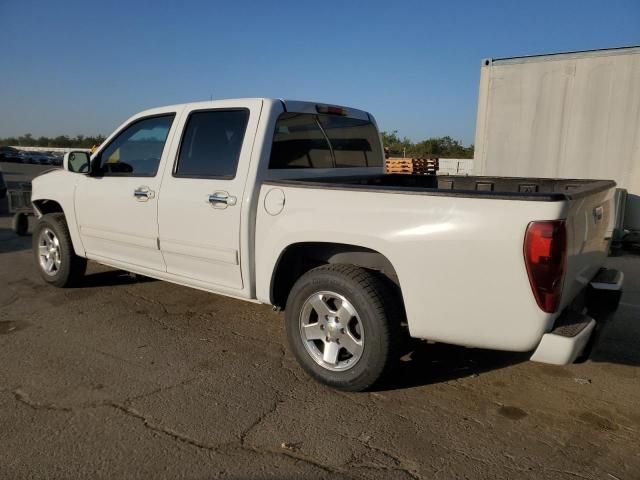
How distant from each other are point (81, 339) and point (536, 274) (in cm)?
341

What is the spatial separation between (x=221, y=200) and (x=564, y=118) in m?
6.68

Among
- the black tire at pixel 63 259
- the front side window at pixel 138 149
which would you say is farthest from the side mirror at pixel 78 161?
the black tire at pixel 63 259

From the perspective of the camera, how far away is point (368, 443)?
2604 millimetres

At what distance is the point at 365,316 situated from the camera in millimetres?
2924

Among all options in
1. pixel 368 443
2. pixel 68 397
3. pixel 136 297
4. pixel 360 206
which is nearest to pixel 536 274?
pixel 360 206

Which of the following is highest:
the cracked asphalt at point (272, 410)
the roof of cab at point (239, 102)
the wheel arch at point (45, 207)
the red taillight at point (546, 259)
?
the roof of cab at point (239, 102)

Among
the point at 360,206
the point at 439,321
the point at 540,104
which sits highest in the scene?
the point at 540,104

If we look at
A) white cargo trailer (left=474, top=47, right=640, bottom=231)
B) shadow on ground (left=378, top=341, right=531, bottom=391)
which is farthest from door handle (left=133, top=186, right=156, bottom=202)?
white cargo trailer (left=474, top=47, right=640, bottom=231)

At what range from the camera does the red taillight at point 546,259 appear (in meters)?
2.37

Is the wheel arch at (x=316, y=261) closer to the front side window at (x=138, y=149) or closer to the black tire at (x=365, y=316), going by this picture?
the black tire at (x=365, y=316)

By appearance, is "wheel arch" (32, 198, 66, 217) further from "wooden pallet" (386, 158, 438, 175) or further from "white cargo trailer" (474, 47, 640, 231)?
"wooden pallet" (386, 158, 438, 175)

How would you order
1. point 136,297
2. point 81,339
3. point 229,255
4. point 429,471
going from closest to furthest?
point 429,471 < point 229,255 < point 81,339 < point 136,297

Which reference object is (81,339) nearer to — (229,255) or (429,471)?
(229,255)

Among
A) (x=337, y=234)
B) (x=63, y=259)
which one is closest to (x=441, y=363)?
(x=337, y=234)
